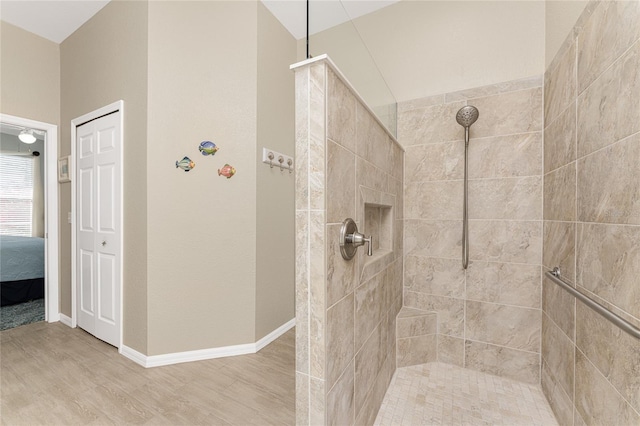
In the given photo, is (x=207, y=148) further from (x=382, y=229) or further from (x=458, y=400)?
(x=458, y=400)

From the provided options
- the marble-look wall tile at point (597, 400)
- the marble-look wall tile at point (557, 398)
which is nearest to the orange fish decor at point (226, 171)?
the marble-look wall tile at point (597, 400)

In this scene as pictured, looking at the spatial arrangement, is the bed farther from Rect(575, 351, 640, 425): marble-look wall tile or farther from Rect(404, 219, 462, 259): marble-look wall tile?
Rect(575, 351, 640, 425): marble-look wall tile

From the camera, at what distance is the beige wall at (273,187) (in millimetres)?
2240

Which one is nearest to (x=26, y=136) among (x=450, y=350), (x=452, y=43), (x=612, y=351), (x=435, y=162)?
(x=435, y=162)

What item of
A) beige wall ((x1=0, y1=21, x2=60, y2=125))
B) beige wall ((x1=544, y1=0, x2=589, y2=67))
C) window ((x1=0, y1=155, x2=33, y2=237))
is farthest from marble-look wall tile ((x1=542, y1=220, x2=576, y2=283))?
window ((x1=0, y1=155, x2=33, y2=237))

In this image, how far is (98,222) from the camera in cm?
232

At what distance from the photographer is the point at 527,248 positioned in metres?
1.79

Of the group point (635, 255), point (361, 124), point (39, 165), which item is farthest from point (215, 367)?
point (39, 165)

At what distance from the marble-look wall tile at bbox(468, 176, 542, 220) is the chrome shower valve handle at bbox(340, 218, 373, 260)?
4.08ft

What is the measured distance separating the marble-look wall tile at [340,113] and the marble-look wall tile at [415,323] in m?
1.37

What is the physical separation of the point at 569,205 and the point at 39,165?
6363 mm

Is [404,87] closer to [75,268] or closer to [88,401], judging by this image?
[88,401]

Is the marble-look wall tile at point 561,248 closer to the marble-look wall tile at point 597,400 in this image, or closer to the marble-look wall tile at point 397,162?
the marble-look wall tile at point 597,400

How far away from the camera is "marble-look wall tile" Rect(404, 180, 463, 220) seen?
78.2 inches
